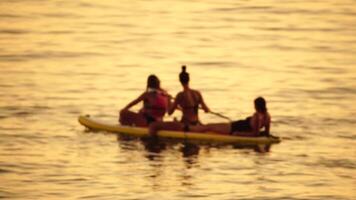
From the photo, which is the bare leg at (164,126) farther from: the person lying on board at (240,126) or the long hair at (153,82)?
the long hair at (153,82)

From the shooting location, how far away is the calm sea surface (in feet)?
97.5

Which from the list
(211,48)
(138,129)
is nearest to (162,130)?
(138,129)

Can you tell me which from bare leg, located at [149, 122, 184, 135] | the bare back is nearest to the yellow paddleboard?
bare leg, located at [149, 122, 184, 135]

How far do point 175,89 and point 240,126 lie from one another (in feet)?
26.7

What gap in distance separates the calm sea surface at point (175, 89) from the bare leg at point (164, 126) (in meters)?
0.32

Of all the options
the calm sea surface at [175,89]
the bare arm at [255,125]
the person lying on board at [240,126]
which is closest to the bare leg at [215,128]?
the person lying on board at [240,126]

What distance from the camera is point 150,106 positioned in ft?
109

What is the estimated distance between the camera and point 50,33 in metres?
50.5

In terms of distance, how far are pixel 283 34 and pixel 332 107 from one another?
12.8 metres

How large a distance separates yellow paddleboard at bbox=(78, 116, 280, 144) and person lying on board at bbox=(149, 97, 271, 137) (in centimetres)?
8

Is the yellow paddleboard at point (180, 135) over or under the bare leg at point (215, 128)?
under

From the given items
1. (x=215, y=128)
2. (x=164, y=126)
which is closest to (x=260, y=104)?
(x=215, y=128)

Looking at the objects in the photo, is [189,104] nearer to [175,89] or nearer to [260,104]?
[260,104]

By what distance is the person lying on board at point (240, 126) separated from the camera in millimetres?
32031
